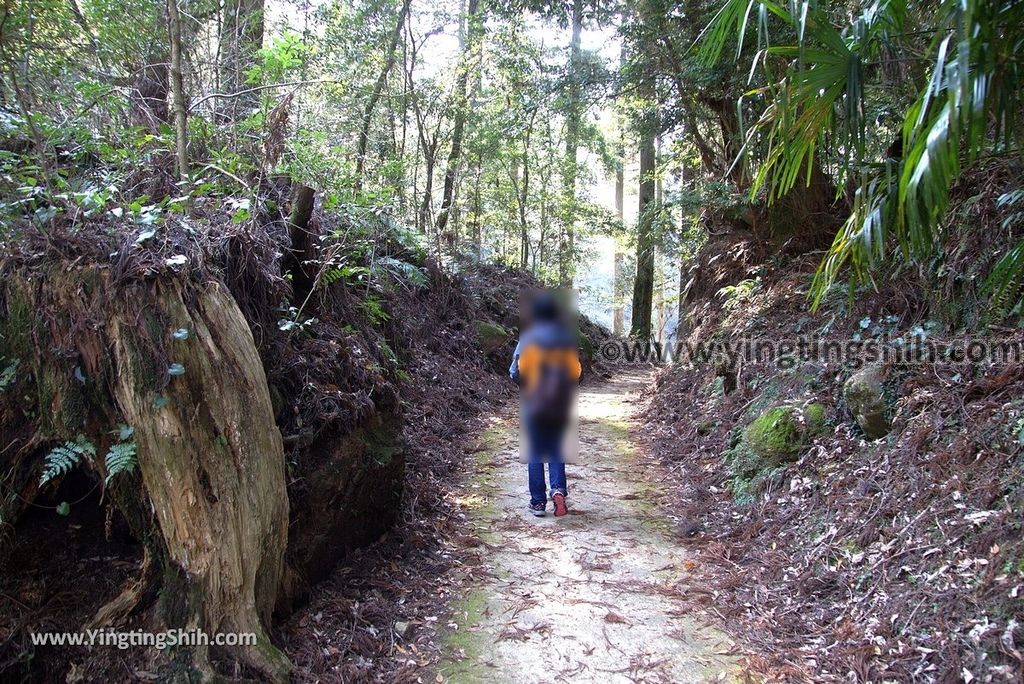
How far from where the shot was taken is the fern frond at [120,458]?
9.53ft

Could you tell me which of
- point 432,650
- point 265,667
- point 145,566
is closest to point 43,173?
point 145,566

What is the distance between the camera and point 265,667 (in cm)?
297

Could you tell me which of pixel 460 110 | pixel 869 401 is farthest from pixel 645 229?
pixel 869 401

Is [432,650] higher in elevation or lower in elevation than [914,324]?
lower

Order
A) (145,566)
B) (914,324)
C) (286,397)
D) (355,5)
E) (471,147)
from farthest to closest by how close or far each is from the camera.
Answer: (471,147)
(355,5)
(914,324)
(286,397)
(145,566)

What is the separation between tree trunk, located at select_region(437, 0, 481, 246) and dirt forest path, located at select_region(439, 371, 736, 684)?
317 inches

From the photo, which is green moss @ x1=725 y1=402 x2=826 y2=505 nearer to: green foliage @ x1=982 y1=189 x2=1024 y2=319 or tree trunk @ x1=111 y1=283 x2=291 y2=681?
green foliage @ x1=982 y1=189 x2=1024 y2=319

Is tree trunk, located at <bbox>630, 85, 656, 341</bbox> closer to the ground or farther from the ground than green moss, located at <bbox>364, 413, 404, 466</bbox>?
farther from the ground

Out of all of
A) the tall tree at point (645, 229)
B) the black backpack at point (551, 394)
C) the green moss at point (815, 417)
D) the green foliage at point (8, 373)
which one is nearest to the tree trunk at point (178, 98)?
the green foliage at point (8, 373)

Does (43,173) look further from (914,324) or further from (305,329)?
(914,324)

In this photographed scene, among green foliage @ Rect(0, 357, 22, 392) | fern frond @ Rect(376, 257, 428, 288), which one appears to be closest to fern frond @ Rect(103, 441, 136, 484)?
green foliage @ Rect(0, 357, 22, 392)

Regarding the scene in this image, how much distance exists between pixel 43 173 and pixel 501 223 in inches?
577

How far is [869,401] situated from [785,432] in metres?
0.79

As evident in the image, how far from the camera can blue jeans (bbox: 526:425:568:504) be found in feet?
17.2
